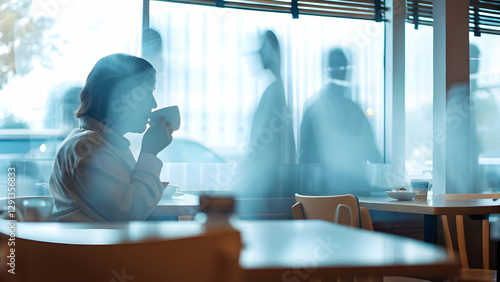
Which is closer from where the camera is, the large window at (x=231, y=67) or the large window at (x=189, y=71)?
the large window at (x=189, y=71)

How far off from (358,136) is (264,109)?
2.94 feet

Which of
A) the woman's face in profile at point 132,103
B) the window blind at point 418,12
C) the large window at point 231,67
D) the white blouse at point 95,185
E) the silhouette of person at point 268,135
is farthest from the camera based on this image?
the window blind at point 418,12

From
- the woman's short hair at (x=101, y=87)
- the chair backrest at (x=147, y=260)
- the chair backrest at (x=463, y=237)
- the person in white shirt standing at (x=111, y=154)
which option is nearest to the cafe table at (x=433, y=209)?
the chair backrest at (x=463, y=237)

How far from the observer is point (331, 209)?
7.70ft

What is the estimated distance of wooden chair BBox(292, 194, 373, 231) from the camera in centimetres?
233

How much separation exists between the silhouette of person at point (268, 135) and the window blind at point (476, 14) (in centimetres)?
140

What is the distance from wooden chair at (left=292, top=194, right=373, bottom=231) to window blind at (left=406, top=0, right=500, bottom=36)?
2.48 m

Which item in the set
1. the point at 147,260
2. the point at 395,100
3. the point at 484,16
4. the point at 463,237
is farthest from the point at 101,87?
the point at 484,16

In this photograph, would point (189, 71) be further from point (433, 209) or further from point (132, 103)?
point (433, 209)

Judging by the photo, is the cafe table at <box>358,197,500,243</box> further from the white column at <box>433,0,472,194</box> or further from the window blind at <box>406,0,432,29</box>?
the window blind at <box>406,0,432,29</box>

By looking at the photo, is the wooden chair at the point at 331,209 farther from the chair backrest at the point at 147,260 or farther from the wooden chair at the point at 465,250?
the chair backrest at the point at 147,260

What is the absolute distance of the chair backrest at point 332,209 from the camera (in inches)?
91.7

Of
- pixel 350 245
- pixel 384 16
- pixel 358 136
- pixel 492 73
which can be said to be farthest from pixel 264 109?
pixel 350 245

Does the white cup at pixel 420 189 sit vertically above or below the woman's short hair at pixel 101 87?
below
